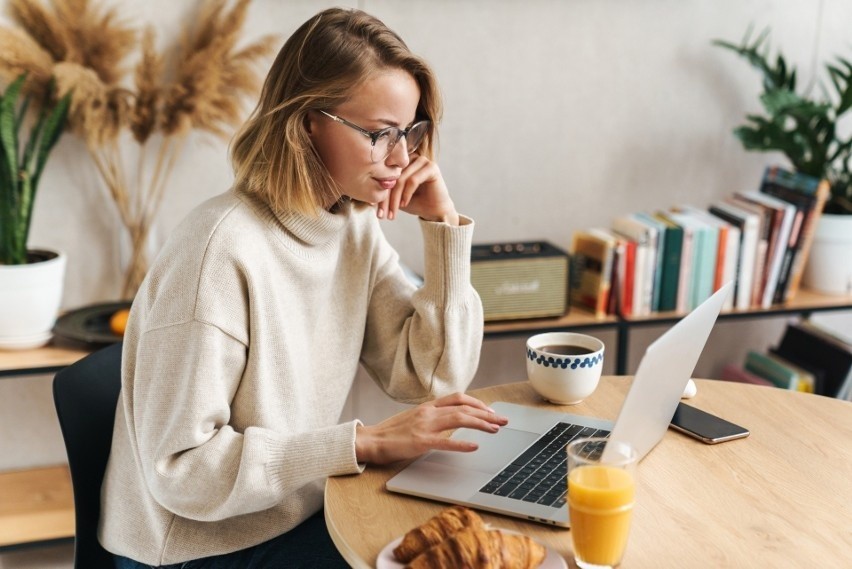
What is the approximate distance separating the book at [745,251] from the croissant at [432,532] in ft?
5.50

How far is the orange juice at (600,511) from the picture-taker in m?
0.97

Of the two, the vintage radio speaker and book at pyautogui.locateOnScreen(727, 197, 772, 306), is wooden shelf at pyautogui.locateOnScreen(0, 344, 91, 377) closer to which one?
the vintage radio speaker

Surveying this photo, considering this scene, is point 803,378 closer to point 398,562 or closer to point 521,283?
point 521,283

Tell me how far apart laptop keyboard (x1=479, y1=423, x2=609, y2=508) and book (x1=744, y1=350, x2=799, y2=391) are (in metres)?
1.49

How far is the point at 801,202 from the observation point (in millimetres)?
2502

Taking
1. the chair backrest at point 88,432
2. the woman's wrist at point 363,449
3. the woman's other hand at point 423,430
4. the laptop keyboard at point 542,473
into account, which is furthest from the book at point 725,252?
the chair backrest at point 88,432

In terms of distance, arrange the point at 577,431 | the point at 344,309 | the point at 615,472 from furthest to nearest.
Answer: the point at 344,309, the point at 577,431, the point at 615,472

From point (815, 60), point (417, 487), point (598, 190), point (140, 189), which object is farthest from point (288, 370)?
point (815, 60)

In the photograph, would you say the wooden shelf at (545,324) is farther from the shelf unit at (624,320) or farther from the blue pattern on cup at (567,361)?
the blue pattern on cup at (567,361)

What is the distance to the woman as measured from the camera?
1230 mm

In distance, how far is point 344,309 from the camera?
5.20 feet

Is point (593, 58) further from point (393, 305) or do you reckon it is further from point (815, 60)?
point (393, 305)

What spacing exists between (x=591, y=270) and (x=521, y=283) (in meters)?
0.22

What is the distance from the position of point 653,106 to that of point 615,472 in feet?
6.04
